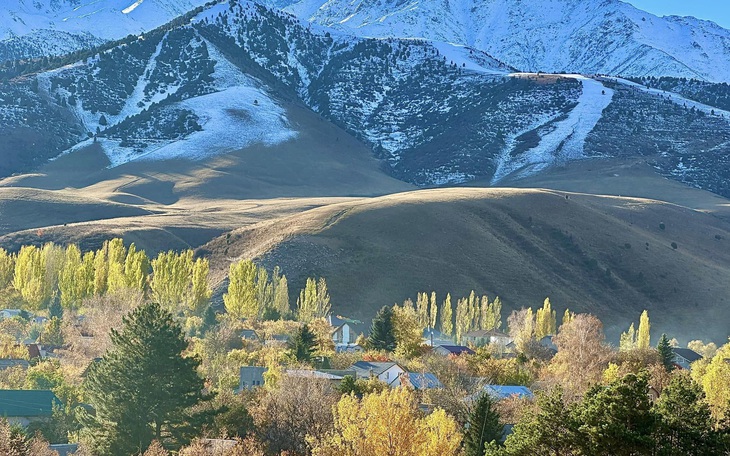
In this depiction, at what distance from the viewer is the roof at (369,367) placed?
68625 mm

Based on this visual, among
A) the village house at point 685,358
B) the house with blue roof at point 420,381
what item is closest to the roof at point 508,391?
the house with blue roof at point 420,381

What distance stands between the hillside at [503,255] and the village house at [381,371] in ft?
200

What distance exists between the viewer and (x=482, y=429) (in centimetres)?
4259

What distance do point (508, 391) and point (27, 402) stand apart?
26756 millimetres

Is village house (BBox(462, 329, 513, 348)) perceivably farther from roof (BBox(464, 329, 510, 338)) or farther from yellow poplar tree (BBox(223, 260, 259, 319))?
yellow poplar tree (BBox(223, 260, 259, 319))

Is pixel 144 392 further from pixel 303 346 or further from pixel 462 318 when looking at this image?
pixel 462 318

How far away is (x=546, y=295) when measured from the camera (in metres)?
147

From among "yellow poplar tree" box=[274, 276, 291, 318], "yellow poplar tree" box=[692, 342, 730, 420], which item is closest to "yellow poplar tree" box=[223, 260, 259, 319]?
"yellow poplar tree" box=[274, 276, 291, 318]

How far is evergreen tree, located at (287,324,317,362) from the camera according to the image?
73.5m

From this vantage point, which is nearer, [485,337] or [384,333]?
[384,333]

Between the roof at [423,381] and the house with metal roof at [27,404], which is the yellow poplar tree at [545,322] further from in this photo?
the house with metal roof at [27,404]

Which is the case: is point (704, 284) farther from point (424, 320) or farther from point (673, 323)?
point (424, 320)

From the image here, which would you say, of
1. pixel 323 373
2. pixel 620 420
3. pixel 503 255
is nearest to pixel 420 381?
pixel 323 373

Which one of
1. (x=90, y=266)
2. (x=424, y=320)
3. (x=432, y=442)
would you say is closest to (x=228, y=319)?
(x=90, y=266)
